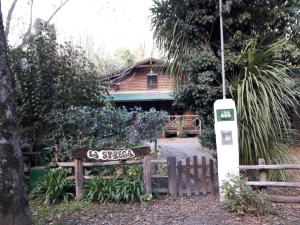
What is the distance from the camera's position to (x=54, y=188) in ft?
23.8

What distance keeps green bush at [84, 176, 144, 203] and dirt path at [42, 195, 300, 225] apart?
0.19 metres

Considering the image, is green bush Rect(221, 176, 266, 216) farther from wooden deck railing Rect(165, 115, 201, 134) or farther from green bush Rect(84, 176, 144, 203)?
wooden deck railing Rect(165, 115, 201, 134)

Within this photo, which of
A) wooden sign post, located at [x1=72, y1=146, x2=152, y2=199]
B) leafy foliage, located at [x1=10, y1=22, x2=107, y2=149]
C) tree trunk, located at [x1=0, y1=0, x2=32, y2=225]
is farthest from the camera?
leafy foliage, located at [x1=10, y1=22, x2=107, y2=149]

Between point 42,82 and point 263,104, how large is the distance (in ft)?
17.0

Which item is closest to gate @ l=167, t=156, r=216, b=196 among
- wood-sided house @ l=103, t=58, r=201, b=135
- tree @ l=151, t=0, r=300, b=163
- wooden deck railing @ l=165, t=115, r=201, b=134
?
tree @ l=151, t=0, r=300, b=163

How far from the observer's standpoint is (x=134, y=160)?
7.24m

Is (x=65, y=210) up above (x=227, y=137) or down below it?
below

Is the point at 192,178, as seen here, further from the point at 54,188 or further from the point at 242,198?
the point at 54,188

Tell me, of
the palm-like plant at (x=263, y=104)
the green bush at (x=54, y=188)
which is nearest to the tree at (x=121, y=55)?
the palm-like plant at (x=263, y=104)

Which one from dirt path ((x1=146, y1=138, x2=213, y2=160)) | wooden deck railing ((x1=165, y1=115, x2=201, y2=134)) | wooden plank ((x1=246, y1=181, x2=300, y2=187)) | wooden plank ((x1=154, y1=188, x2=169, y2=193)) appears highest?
wooden deck railing ((x1=165, y1=115, x2=201, y2=134))

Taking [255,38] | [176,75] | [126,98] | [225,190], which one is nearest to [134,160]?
[225,190]

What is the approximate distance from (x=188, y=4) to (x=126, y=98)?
53.4 feet

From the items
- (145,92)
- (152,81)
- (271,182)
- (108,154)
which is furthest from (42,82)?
(152,81)

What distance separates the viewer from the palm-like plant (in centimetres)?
725
